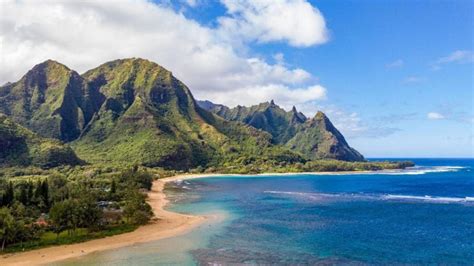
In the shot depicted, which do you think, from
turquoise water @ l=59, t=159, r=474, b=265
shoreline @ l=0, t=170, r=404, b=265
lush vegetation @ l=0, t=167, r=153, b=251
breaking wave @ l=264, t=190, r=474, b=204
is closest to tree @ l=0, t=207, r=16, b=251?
lush vegetation @ l=0, t=167, r=153, b=251

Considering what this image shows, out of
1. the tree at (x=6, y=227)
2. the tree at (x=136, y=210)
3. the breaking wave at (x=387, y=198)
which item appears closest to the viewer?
the tree at (x=6, y=227)

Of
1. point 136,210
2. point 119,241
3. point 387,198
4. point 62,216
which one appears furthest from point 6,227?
point 387,198

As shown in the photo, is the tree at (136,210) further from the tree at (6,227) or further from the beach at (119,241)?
the tree at (6,227)

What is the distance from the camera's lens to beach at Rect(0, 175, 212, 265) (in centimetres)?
7374

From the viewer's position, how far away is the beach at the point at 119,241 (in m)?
73.7

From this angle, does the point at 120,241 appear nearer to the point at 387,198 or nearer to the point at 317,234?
the point at 317,234

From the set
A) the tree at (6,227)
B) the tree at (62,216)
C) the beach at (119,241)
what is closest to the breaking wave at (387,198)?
the beach at (119,241)

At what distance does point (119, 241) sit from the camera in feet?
287

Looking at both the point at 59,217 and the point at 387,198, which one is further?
the point at 387,198

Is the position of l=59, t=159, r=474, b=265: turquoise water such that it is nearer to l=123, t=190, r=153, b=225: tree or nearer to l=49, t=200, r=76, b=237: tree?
l=123, t=190, r=153, b=225: tree

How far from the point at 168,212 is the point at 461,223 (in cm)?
8101

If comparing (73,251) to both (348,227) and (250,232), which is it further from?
(348,227)

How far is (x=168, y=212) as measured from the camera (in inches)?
5039

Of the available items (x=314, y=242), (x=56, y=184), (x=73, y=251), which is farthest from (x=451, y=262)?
(x=56, y=184)
